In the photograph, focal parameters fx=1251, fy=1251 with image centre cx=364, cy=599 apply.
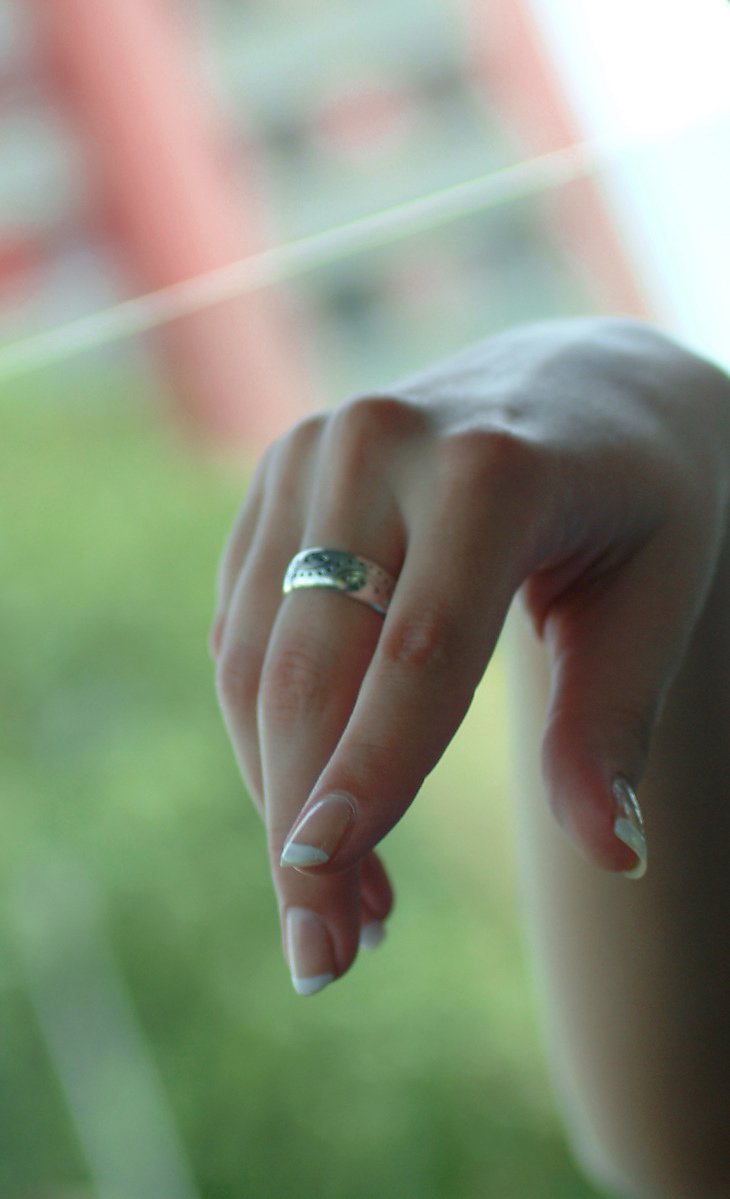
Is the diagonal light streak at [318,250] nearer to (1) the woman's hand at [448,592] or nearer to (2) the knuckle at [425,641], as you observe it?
(1) the woman's hand at [448,592]

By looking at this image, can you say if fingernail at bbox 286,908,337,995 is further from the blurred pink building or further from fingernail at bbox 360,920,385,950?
the blurred pink building

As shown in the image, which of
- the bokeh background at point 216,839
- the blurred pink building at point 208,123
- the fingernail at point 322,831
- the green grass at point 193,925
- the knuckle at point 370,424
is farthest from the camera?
the blurred pink building at point 208,123

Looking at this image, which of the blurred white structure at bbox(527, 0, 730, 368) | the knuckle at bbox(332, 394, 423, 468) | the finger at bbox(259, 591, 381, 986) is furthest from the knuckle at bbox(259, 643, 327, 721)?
the blurred white structure at bbox(527, 0, 730, 368)

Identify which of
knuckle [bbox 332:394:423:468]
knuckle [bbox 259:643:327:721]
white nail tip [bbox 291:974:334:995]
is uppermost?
knuckle [bbox 332:394:423:468]

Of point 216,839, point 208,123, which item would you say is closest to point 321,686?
point 216,839

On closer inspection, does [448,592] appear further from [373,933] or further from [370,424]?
[373,933]

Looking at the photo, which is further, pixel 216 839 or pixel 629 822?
pixel 216 839

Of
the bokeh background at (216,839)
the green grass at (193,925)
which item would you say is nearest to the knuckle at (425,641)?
the bokeh background at (216,839)
